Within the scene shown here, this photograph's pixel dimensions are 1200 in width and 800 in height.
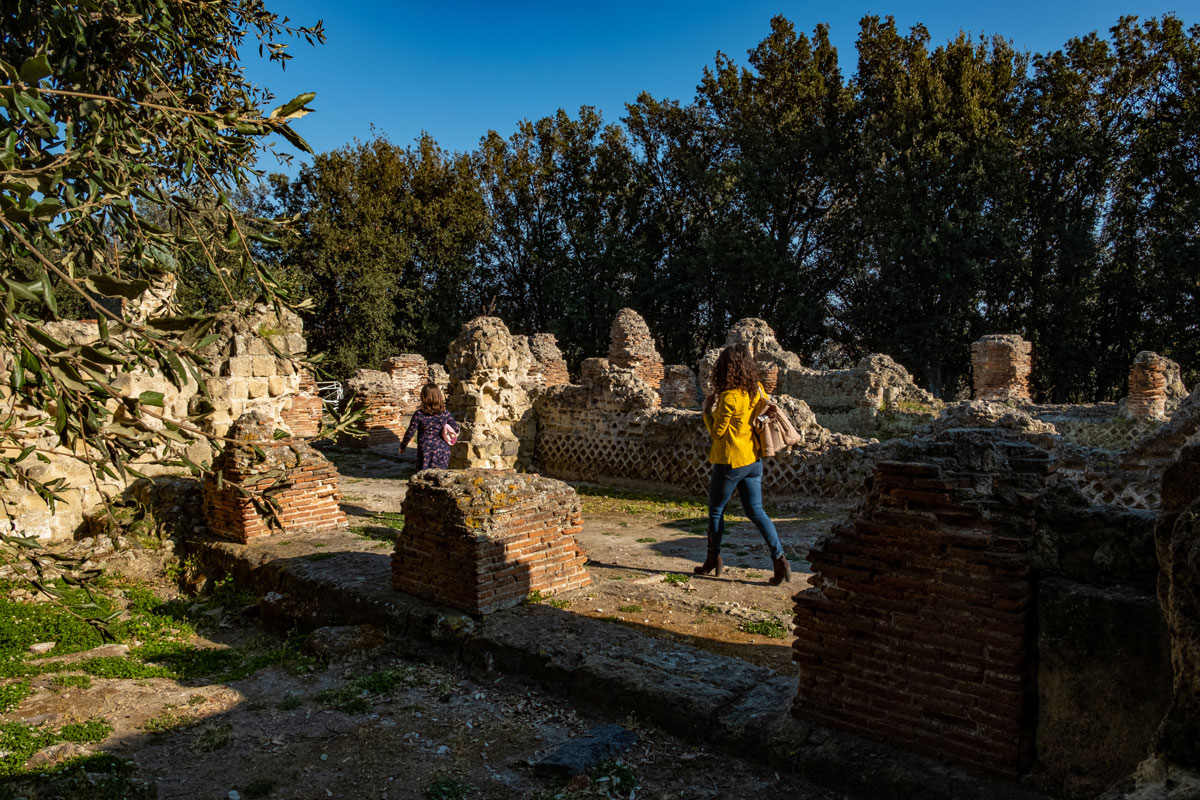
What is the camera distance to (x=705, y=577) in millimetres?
5961

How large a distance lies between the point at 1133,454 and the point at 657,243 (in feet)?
78.0

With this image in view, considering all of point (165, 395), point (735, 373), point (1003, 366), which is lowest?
point (165, 395)

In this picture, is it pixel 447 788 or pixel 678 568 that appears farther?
pixel 678 568

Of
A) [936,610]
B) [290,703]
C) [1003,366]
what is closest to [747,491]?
[936,610]

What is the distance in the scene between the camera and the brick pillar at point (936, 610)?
9.21 ft

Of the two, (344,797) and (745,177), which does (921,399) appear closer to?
(745,177)

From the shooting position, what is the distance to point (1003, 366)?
1827cm

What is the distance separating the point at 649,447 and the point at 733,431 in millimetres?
5270

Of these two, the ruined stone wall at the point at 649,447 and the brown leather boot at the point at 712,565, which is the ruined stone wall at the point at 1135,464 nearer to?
the ruined stone wall at the point at 649,447

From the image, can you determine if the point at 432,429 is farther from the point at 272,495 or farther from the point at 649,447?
the point at 649,447

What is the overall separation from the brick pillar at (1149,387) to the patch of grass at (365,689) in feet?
51.9

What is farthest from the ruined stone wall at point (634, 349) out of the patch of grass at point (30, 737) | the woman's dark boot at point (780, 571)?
the patch of grass at point (30, 737)

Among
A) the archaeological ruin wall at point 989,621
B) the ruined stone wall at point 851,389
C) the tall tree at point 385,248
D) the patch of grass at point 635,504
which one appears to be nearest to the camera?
the archaeological ruin wall at point 989,621

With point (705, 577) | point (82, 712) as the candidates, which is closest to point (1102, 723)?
point (705, 577)
